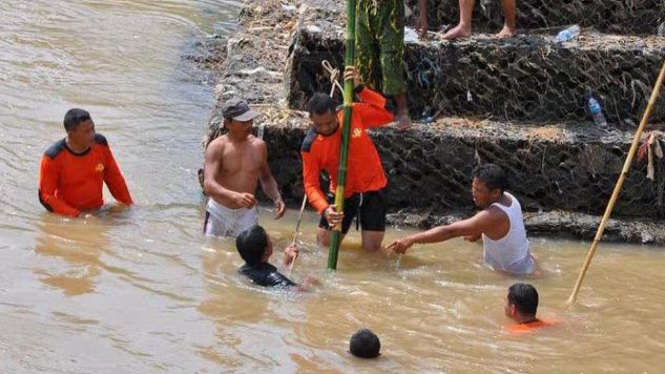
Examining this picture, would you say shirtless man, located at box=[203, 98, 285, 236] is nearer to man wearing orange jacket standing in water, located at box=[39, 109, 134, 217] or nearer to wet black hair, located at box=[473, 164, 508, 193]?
man wearing orange jacket standing in water, located at box=[39, 109, 134, 217]

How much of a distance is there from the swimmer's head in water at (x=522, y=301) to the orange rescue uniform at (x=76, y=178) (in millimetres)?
3275

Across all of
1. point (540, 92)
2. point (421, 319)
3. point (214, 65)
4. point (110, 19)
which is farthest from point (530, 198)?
point (110, 19)

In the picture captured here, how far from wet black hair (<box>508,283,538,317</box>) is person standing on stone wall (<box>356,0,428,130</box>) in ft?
8.44

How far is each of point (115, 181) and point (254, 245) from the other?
192 cm

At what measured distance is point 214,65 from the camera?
13930mm

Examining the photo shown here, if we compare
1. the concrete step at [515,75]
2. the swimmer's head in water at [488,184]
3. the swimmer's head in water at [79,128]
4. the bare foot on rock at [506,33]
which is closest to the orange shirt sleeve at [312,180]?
the swimmer's head in water at [488,184]

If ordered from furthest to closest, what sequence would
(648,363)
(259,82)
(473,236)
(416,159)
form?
(259,82) < (416,159) < (473,236) < (648,363)

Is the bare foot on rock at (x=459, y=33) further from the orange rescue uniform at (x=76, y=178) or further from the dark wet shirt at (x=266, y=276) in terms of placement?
the dark wet shirt at (x=266, y=276)

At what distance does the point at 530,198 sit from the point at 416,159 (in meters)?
0.92

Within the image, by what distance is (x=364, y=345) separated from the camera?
21.7ft

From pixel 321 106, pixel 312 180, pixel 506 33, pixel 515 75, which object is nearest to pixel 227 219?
pixel 312 180

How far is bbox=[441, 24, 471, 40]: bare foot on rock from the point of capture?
392 inches

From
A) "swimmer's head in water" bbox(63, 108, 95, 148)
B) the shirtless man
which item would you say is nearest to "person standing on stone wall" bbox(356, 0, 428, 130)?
the shirtless man

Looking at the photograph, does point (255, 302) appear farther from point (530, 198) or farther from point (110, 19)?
point (110, 19)
